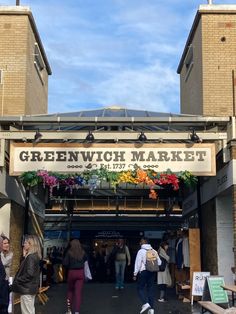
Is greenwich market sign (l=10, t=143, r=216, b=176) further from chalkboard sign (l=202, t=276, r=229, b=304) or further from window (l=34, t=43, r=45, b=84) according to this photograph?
window (l=34, t=43, r=45, b=84)

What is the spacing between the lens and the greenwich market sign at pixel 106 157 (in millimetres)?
12008

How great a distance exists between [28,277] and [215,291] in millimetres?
4567

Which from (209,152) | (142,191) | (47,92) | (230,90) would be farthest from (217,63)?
(47,92)

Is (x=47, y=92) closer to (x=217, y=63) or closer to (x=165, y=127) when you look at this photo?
(x=217, y=63)

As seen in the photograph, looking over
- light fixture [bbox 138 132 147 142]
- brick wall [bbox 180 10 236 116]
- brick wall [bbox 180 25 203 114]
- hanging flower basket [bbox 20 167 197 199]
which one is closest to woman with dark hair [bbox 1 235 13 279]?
hanging flower basket [bbox 20 167 197 199]

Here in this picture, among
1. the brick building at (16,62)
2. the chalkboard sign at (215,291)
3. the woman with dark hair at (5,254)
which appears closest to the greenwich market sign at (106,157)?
the chalkboard sign at (215,291)

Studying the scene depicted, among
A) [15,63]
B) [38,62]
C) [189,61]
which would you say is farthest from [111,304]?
[38,62]

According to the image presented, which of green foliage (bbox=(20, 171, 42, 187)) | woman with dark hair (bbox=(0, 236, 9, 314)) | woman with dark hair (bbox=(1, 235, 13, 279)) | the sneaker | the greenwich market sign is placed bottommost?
the sneaker

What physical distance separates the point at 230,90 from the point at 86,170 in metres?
8.17

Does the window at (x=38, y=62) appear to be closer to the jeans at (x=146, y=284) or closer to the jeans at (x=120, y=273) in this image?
the jeans at (x=120, y=273)

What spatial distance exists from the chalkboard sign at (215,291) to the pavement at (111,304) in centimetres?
109

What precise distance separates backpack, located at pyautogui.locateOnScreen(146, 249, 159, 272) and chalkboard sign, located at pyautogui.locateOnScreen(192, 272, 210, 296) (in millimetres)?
1603

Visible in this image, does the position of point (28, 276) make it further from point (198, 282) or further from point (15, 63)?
point (15, 63)

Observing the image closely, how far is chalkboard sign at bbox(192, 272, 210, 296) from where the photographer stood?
41.3ft
